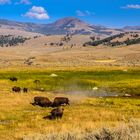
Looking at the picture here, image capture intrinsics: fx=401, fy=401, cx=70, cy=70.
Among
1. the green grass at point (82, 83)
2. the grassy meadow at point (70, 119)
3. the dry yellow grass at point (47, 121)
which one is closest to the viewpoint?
the grassy meadow at point (70, 119)

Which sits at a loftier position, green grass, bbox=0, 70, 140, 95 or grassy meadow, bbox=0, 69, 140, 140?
grassy meadow, bbox=0, 69, 140, 140

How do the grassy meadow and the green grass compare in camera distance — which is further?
the green grass

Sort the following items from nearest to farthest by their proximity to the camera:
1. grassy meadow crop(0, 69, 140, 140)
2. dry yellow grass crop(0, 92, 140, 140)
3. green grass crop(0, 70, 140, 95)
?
grassy meadow crop(0, 69, 140, 140) < dry yellow grass crop(0, 92, 140, 140) < green grass crop(0, 70, 140, 95)

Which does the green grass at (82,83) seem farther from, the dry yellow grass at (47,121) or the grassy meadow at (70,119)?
the dry yellow grass at (47,121)

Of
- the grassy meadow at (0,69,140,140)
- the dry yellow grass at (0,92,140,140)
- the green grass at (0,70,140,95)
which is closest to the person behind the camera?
the grassy meadow at (0,69,140,140)

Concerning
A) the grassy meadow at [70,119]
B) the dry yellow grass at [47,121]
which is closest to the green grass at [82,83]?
the grassy meadow at [70,119]

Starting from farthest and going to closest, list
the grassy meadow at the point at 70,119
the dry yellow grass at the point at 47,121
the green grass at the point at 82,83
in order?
1. the green grass at the point at 82,83
2. the dry yellow grass at the point at 47,121
3. the grassy meadow at the point at 70,119

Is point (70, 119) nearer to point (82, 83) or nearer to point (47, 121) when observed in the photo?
point (47, 121)

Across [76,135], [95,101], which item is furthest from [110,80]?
[76,135]

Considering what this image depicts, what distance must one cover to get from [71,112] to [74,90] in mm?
25605

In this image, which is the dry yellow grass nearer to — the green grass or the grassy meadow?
the grassy meadow

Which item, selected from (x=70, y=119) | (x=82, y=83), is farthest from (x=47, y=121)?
(x=82, y=83)

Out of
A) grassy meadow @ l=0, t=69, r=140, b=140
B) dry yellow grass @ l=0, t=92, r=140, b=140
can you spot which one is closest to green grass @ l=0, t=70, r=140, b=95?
grassy meadow @ l=0, t=69, r=140, b=140

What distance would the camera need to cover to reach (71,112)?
33344mm
